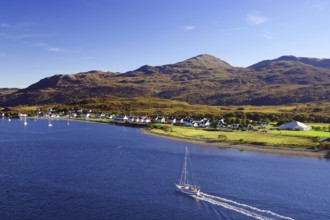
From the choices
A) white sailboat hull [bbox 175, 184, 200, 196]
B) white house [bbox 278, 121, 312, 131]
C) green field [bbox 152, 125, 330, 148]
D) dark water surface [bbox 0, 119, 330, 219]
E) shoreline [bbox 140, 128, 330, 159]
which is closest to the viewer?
dark water surface [bbox 0, 119, 330, 219]

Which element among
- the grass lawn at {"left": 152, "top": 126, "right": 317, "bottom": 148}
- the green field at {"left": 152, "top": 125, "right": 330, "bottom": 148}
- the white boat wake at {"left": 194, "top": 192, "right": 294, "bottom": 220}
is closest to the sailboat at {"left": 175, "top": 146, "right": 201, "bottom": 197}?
the white boat wake at {"left": 194, "top": 192, "right": 294, "bottom": 220}

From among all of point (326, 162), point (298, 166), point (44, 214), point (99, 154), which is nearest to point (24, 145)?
point (99, 154)

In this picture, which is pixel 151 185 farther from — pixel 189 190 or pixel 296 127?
pixel 296 127

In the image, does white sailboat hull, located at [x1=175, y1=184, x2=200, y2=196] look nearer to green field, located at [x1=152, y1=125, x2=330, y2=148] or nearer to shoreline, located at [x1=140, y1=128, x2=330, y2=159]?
shoreline, located at [x1=140, y1=128, x2=330, y2=159]

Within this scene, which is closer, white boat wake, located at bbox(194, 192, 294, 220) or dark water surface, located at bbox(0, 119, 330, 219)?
white boat wake, located at bbox(194, 192, 294, 220)

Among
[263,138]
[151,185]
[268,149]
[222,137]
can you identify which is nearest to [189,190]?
[151,185]

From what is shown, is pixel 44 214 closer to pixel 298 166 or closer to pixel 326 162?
pixel 298 166

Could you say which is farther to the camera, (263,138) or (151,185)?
(263,138)

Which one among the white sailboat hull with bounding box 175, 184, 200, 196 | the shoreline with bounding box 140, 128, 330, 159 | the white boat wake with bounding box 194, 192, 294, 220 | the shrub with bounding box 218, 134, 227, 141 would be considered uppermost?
the shrub with bounding box 218, 134, 227, 141
